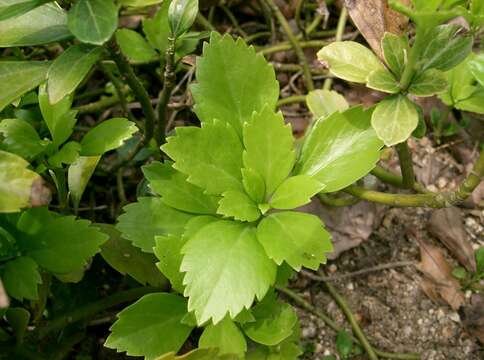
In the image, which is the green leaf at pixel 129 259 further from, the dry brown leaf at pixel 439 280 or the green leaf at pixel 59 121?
the dry brown leaf at pixel 439 280

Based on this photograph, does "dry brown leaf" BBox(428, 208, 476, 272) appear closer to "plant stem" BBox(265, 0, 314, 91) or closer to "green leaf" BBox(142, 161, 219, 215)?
"plant stem" BBox(265, 0, 314, 91)

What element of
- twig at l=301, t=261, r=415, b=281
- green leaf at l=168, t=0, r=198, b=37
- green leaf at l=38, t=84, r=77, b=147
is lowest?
twig at l=301, t=261, r=415, b=281

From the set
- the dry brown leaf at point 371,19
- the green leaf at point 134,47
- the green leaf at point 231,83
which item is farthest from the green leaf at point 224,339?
the green leaf at point 134,47

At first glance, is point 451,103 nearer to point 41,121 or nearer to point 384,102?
point 384,102

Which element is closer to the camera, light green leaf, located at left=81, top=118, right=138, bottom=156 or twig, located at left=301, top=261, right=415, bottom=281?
light green leaf, located at left=81, top=118, right=138, bottom=156

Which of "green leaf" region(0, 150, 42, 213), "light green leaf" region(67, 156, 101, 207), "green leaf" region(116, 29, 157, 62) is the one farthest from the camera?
"green leaf" region(116, 29, 157, 62)

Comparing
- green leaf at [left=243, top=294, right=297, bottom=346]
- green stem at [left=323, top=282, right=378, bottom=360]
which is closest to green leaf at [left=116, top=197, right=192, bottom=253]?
green leaf at [left=243, top=294, right=297, bottom=346]
